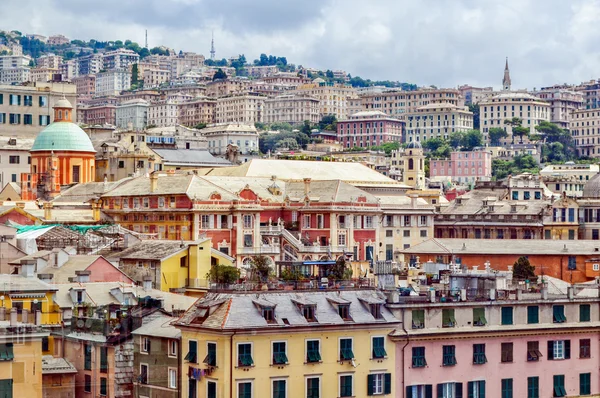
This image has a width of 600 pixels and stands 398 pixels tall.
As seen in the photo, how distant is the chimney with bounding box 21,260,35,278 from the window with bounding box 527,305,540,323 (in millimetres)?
14855

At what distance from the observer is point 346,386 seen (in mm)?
38594

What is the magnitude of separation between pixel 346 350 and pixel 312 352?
3.62ft

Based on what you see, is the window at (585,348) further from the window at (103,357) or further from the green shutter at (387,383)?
the window at (103,357)

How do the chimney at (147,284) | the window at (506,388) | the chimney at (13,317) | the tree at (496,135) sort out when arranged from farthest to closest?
the tree at (496,135) < the chimney at (147,284) < the window at (506,388) < the chimney at (13,317)

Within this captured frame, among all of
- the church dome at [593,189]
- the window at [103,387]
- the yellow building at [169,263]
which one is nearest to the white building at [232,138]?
the church dome at [593,189]

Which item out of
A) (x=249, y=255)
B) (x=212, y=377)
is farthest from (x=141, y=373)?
(x=249, y=255)

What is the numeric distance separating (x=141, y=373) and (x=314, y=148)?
12601 cm

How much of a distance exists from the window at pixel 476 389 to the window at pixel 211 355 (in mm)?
7702

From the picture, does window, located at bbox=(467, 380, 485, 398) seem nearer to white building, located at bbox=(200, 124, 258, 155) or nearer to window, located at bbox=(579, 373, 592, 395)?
window, located at bbox=(579, 373, 592, 395)

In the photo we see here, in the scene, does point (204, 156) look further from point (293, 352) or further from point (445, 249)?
point (293, 352)

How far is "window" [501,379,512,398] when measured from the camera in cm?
4084

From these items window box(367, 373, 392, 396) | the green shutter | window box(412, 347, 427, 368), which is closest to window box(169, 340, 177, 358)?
window box(367, 373, 392, 396)

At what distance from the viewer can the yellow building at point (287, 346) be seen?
→ 36.7m

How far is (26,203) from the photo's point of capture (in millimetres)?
73250
